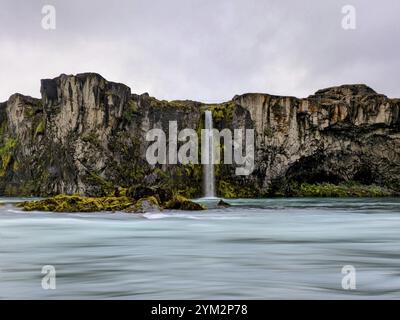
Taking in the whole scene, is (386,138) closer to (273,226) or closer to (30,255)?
(273,226)

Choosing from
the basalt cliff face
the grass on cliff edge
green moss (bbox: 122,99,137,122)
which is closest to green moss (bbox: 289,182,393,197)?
the basalt cliff face

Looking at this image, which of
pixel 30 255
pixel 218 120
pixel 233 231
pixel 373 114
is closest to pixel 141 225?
pixel 233 231

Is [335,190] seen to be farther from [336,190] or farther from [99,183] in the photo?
[99,183]

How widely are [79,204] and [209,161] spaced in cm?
4780

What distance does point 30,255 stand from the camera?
54.1 ft

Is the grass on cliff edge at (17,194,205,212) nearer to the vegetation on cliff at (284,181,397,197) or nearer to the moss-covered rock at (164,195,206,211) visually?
the moss-covered rock at (164,195,206,211)

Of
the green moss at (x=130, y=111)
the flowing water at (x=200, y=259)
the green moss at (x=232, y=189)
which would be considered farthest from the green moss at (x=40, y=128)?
the flowing water at (x=200, y=259)

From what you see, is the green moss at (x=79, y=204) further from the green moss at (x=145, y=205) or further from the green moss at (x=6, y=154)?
the green moss at (x=6, y=154)

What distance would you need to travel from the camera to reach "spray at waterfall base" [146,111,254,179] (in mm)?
83000

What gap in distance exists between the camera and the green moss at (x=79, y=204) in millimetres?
36281

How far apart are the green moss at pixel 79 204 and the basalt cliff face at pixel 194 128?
3695cm

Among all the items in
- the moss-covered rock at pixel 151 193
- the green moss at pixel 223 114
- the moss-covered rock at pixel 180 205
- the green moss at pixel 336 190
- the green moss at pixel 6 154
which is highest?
the green moss at pixel 223 114

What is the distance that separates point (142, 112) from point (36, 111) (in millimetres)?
22580

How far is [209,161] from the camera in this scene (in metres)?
83.6
